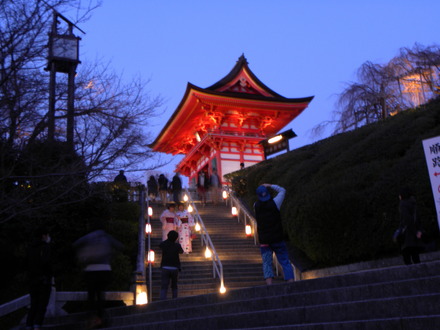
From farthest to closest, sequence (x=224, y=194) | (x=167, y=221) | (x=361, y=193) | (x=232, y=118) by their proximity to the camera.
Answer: (x=232, y=118) → (x=224, y=194) → (x=167, y=221) → (x=361, y=193)

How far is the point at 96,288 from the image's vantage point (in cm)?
604

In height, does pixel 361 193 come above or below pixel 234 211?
below

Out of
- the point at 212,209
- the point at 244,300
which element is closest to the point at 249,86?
the point at 212,209

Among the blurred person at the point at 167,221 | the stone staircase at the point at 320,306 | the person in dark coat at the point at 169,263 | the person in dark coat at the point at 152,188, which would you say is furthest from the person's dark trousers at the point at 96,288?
the person in dark coat at the point at 152,188

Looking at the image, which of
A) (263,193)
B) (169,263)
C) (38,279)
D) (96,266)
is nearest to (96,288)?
(96,266)

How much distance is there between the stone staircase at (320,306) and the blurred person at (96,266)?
1.55 feet

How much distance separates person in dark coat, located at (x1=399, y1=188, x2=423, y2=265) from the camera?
6758mm

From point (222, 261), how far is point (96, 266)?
280 inches

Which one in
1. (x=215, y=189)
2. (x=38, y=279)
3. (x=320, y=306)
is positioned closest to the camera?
(x=320, y=306)

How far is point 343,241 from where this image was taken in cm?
1046

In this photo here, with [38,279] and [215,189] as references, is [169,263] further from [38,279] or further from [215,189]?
[215,189]

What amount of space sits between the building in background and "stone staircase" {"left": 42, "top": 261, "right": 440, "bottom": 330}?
68.0 feet

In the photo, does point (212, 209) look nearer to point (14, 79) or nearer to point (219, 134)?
point (219, 134)

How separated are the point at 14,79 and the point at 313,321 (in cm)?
531
